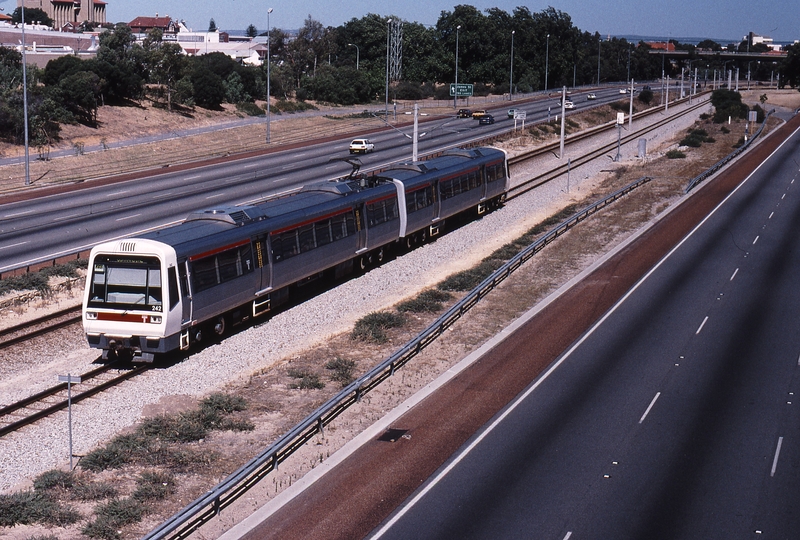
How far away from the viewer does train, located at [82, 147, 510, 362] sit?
73.5 ft

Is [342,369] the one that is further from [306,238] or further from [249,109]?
[249,109]

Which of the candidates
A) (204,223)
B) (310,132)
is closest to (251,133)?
(310,132)

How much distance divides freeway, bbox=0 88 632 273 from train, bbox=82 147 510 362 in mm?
8668

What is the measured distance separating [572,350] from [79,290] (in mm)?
17525

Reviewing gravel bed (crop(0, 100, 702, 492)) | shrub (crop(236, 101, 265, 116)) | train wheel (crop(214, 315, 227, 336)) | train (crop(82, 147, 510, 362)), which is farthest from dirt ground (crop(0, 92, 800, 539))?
shrub (crop(236, 101, 265, 116))

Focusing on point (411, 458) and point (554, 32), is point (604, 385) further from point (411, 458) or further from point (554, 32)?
point (554, 32)

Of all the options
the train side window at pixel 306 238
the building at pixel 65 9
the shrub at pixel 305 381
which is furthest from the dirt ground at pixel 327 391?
the building at pixel 65 9

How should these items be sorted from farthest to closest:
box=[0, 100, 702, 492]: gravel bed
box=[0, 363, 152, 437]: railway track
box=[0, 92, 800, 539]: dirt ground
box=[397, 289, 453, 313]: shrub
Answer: box=[397, 289, 453, 313]: shrub → box=[0, 363, 152, 437]: railway track → box=[0, 100, 702, 492]: gravel bed → box=[0, 92, 800, 539]: dirt ground

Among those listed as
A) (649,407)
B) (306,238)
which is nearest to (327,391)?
(649,407)

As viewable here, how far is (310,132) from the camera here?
85.7 meters

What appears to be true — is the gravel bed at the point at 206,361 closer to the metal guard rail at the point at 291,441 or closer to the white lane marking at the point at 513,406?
the metal guard rail at the point at 291,441

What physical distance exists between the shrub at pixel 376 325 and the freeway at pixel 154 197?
45.6 ft

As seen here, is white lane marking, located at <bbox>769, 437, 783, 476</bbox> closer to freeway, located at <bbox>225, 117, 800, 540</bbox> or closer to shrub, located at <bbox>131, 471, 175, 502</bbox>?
freeway, located at <bbox>225, 117, 800, 540</bbox>

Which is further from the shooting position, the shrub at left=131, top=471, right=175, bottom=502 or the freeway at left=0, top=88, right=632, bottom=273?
the freeway at left=0, top=88, right=632, bottom=273
